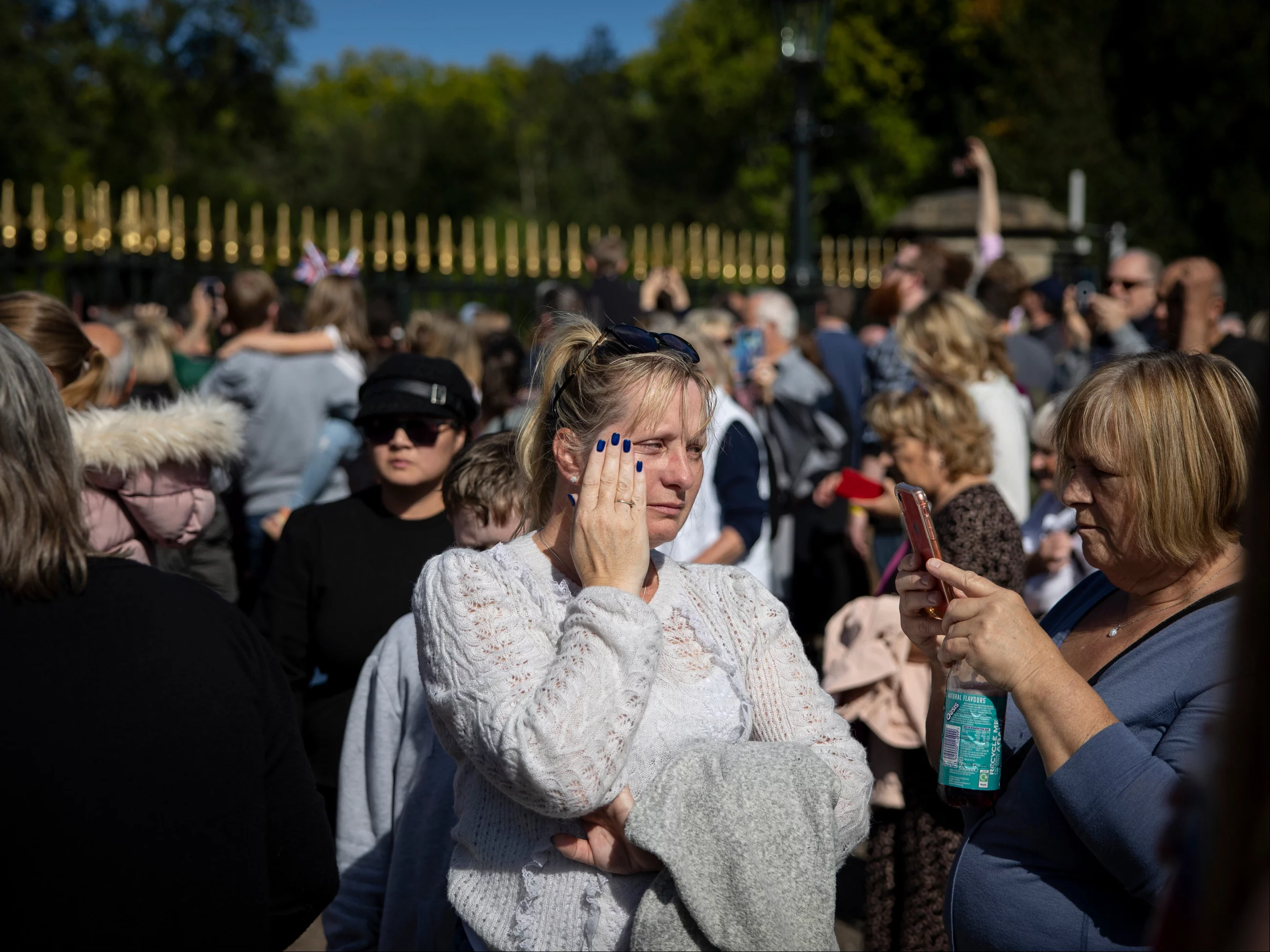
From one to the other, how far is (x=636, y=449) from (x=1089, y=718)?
2.86 feet

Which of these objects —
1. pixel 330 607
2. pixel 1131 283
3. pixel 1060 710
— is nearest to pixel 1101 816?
pixel 1060 710

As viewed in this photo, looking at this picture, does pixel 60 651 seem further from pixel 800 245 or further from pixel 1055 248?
pixel 1055 248

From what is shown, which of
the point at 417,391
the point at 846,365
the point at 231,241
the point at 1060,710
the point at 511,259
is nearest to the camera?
the point at 1060,710

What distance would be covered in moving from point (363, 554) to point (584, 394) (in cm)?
143

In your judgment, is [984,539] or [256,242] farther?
[256,242]

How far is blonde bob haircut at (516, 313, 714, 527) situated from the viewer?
2.22m

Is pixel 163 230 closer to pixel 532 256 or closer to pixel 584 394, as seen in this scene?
pixel 532 256

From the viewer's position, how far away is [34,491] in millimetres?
1762

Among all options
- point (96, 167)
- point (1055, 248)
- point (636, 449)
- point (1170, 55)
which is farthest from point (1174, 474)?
point (96, 167)

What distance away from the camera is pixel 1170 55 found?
24.8 m

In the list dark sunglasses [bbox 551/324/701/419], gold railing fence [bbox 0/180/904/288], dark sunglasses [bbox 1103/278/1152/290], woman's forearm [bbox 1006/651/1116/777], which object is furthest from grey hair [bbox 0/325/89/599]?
gold railing fence [bbox 0/180/904/288]

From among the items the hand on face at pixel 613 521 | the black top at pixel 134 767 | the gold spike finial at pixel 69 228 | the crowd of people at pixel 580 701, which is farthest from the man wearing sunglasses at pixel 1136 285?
the gold spike finial at pixel 69 228

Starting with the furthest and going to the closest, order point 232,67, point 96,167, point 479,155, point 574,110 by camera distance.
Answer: point 574,110, point 479,155, point 232,67, point 96,167

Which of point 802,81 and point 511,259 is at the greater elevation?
point 802,81
